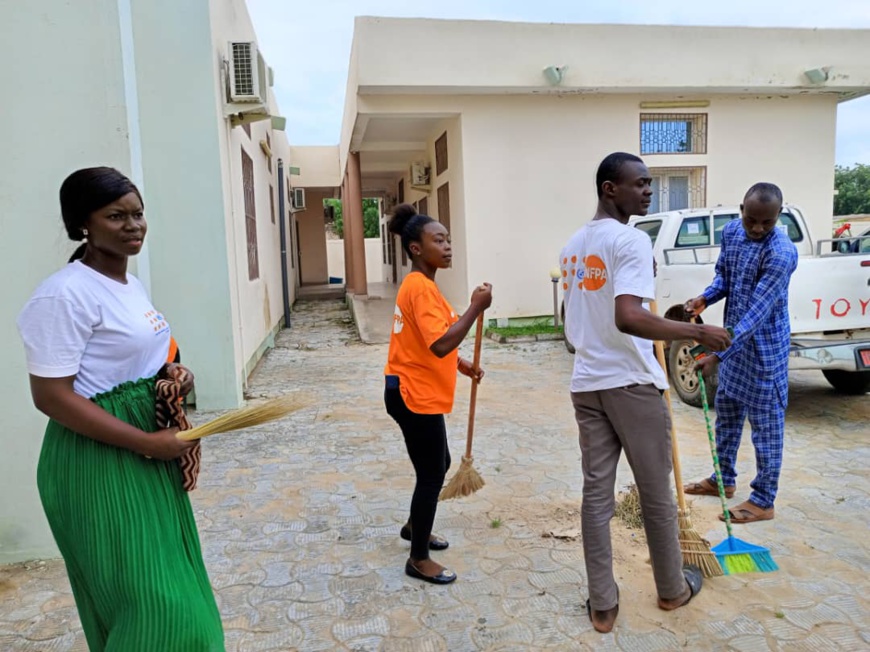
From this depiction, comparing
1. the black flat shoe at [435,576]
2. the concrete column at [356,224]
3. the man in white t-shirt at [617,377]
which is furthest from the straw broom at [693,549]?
the concrete column at [356,224]

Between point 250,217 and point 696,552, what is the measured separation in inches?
280

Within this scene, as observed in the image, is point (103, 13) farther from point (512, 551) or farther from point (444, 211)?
point (444, 211)

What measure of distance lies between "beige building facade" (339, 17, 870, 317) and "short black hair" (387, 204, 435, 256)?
7.29m

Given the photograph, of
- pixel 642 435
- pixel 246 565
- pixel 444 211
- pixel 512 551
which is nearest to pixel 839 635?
pixel 642 435

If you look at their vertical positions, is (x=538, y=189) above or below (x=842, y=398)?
above

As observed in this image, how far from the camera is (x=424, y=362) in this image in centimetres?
276

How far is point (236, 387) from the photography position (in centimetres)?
612

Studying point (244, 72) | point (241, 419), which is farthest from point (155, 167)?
point (241, 419)

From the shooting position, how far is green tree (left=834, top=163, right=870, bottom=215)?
33.9 meters

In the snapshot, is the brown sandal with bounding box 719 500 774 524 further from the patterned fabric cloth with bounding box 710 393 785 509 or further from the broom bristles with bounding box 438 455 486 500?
the broom bristles with bounding box 438 455 486 500

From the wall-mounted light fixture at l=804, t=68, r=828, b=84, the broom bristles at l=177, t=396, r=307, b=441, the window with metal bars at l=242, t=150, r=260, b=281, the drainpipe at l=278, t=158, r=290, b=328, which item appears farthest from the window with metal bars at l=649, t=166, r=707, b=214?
the broom bristles at l=177, t=396, r=307, b=441

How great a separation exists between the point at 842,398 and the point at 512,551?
449 cm

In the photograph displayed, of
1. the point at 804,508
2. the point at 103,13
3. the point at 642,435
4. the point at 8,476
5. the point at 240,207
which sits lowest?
the point at 804,508

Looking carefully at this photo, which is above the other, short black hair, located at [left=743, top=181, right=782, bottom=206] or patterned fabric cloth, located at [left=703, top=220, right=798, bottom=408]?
short black hair, located at [left=743, top=181, right=782, bottom=206]
